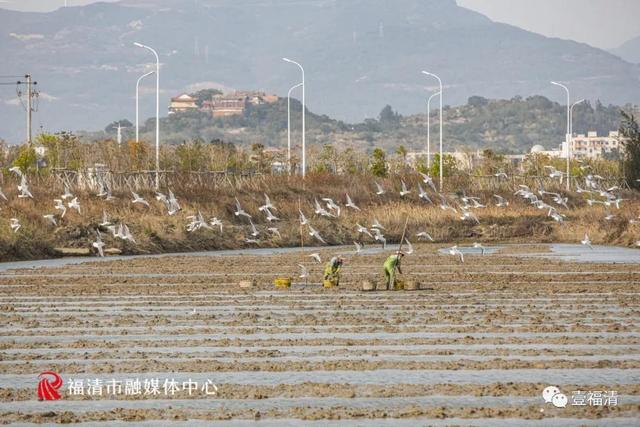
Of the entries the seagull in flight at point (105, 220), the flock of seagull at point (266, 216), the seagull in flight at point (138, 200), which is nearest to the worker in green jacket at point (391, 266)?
the flock of seagull at point (266, 216)

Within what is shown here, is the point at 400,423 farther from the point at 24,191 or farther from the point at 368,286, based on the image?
the point at 24,191

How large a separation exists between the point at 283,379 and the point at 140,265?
74.3 ft

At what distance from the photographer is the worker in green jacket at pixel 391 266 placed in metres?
29.5

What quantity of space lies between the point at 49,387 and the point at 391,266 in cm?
1348

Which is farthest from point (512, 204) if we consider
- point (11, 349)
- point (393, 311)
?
point (11, 349)

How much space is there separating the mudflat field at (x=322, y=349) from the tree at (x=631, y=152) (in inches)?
1357

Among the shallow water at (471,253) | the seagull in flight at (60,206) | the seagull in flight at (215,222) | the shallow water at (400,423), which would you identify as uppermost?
the seagull in flight at (60,206)

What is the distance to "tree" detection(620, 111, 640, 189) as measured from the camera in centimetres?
6906

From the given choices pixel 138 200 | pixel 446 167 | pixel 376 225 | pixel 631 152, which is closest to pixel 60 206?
pixel 138 200

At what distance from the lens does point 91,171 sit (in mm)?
64938

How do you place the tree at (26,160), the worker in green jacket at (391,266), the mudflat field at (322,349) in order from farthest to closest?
1. the tree at (26,160)
2. the worker in green jacket at (391,266)
3. the mudflat field at (322,349)

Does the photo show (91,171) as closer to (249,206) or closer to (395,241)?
(249,206)

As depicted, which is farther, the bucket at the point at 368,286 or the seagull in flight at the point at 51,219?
the seagull in flight at the point at 51,219

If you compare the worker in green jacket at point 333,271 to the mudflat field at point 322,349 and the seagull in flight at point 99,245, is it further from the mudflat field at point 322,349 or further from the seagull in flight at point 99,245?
the seagull in flight at point 99,245
